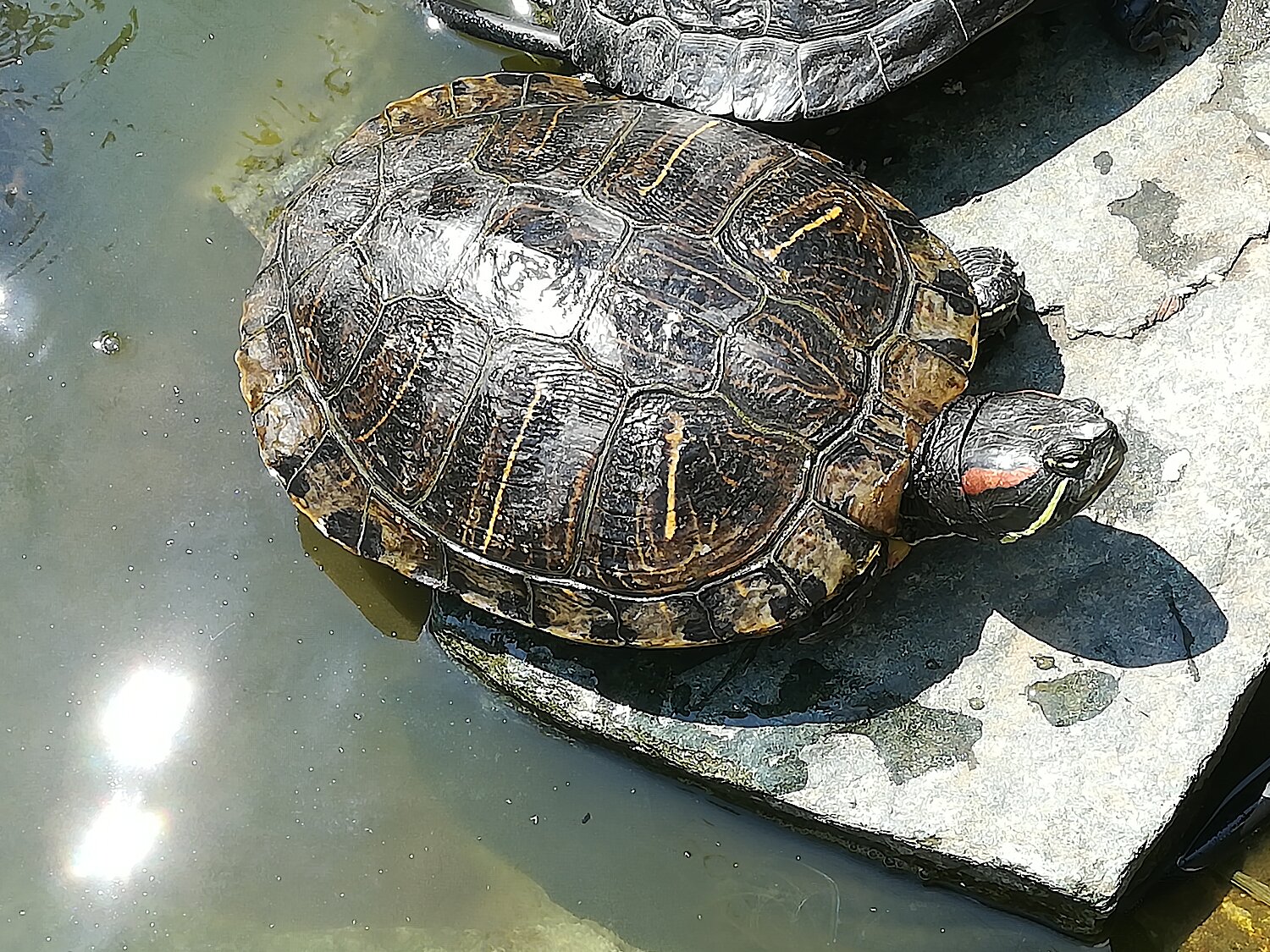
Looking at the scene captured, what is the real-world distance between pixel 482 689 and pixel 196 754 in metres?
1.07

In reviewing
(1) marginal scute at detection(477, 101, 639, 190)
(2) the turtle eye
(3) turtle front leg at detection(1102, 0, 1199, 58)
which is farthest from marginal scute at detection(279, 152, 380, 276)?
(3) turtle front leg at detection(1102, 0, 1199, 58)

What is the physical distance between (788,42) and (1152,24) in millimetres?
1334

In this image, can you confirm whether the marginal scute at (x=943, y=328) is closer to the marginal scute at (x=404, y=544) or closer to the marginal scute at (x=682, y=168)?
the marginal scute at (x=682, y=168)

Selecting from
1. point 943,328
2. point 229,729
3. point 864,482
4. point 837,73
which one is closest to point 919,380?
point 943,328

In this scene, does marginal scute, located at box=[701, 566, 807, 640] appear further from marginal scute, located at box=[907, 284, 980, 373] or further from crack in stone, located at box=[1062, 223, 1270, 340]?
crack in stone, located at box=[1062, 223, 1270, 340]

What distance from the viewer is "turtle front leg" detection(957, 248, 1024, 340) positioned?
3.62 meters

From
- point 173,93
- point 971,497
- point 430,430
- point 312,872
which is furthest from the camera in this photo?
point 173,93

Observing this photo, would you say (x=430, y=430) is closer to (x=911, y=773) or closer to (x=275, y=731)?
(x=275, y=731)

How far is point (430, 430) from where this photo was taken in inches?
133

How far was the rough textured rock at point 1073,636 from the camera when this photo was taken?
11.0 feet

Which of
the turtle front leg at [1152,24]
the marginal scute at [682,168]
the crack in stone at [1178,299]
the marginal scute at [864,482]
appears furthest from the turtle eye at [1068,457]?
the turtle front leg at [1152,24]

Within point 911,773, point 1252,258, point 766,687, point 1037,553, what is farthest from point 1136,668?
point 1252,258

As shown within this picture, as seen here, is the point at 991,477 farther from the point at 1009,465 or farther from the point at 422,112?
the point at 422,112

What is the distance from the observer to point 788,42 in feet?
12.8
